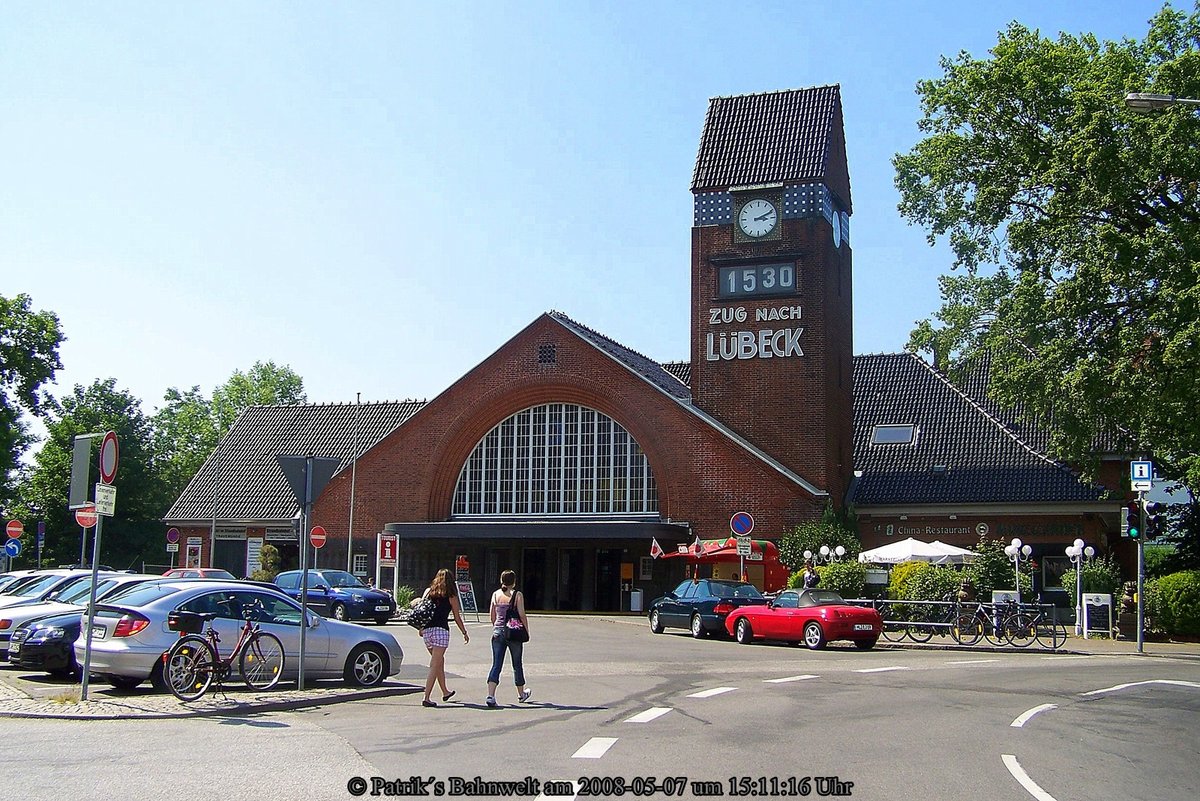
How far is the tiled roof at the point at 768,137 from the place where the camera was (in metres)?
43.8

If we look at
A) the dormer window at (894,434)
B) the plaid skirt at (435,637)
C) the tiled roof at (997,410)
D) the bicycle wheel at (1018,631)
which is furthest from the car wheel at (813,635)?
the dormer window at (894,434)

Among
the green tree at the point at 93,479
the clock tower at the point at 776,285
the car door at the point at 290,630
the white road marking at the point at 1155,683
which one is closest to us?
the car door at the point at 290,630

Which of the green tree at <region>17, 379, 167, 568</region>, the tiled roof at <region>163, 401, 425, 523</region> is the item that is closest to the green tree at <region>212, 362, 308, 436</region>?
the green tree at <region>17, 379, 167, 568</region>

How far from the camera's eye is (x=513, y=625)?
15469 millimetres

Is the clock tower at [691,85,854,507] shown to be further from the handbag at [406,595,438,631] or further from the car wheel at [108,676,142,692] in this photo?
the car wheel at [108,676,142,692]

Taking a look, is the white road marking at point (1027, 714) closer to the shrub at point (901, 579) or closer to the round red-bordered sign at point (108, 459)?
the round red-bordered sign at point (108, 459)

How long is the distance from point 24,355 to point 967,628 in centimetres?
3823

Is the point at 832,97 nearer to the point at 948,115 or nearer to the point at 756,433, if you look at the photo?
the point at 948,115

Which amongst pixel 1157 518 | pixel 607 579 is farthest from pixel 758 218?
pixel 1157 518

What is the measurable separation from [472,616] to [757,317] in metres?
14.9

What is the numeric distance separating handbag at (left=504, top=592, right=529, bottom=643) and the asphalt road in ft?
2.79

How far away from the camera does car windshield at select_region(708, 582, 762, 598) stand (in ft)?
101

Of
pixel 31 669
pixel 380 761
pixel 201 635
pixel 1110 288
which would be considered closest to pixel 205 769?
pixel 380 761

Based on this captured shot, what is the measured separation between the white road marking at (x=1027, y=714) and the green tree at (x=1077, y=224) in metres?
14.8
